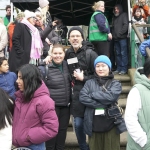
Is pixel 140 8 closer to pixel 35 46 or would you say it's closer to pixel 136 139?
pixel 35 46

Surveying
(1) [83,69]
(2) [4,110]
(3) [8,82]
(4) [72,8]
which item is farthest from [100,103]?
(4) [72,8]

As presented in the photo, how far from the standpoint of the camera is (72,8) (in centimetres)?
850

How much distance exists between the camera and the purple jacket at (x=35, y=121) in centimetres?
260

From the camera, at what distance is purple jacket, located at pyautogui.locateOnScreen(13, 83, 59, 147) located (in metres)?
2.60

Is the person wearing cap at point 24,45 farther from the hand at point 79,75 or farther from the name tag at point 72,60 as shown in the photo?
the hand at point 79,75

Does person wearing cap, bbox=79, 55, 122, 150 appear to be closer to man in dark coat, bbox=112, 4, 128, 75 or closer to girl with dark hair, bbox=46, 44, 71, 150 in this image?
girl with dark hair, bbox=46, 44, 71, 150

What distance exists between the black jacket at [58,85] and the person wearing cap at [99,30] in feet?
7.49

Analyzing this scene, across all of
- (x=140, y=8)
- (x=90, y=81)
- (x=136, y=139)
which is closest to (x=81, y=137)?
(x=90, y=81)

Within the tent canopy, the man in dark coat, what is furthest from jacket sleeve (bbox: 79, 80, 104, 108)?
the tent canopy

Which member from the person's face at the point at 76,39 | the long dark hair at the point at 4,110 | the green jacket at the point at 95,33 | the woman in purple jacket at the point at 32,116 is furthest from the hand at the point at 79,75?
the green jacket at the point at 95,33

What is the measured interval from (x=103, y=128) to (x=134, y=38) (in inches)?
134

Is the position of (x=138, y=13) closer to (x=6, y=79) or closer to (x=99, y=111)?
(x=6, y=79)

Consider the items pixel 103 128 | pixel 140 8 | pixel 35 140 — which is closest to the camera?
pixel 35 140

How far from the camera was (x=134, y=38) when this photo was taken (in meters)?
6.36
